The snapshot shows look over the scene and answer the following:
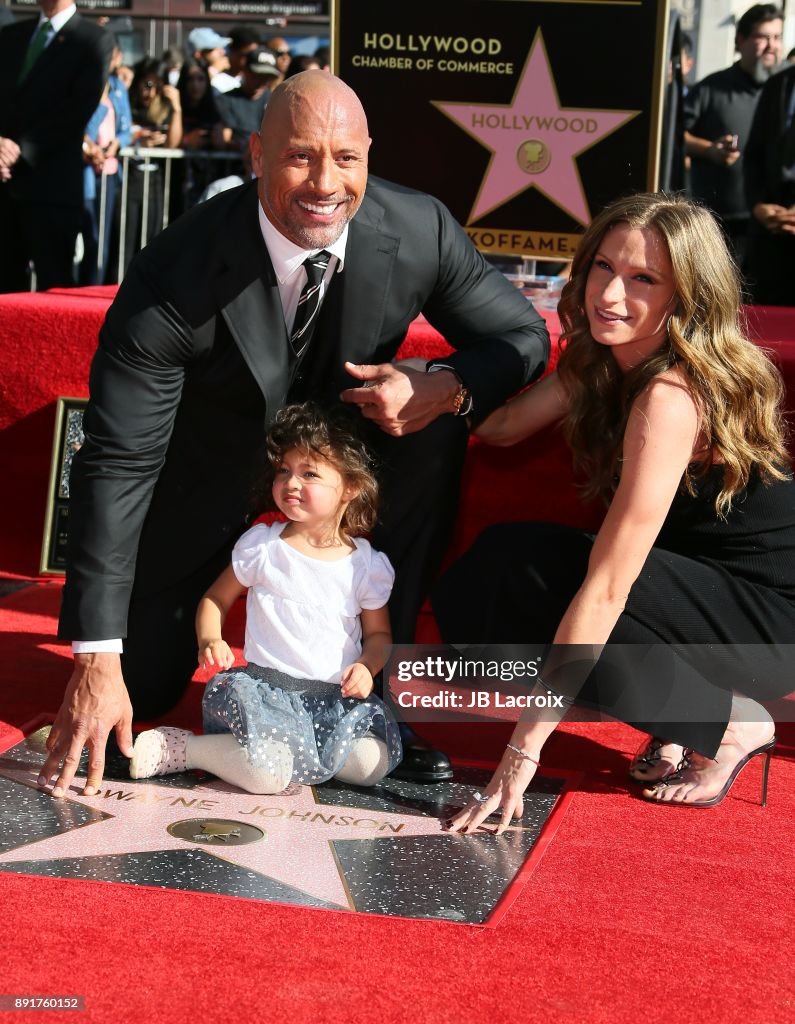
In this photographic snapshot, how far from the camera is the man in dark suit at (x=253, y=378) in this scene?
2.39 m

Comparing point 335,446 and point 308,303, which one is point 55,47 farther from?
point 335,446

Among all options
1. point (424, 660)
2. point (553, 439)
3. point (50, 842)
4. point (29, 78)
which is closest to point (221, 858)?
point (50, 842)

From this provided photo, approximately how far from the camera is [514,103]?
4191 millimetres

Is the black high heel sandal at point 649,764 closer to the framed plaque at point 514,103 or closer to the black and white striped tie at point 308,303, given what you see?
the black and white striped tie at point 308,303

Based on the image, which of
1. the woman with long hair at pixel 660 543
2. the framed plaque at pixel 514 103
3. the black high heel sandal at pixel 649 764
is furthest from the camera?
the framed plaque at pixel 514 103

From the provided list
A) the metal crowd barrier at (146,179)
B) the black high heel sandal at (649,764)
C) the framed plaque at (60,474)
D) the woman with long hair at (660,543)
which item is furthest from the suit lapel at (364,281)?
the metal crowd barrier at (146,179)

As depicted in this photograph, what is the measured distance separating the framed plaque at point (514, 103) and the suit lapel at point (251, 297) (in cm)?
187

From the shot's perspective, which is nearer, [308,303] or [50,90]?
[308,303]

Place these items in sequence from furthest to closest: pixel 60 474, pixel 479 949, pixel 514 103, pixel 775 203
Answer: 1. pixel 775 203
2. pixel 514 103
3. pixel 60 474
4. pixel 479 949

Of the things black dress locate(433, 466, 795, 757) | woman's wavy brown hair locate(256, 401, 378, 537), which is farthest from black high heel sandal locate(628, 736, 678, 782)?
woman's wavy brown hair locate(256, 401, 378, 537)

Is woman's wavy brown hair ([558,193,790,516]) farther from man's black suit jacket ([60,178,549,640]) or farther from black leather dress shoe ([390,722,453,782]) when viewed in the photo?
black leather dress shoe ([390,722,453,782])

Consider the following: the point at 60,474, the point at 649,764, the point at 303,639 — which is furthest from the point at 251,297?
the point at 60,474

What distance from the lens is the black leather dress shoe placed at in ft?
8.29

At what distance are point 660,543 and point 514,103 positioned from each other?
206 cm
